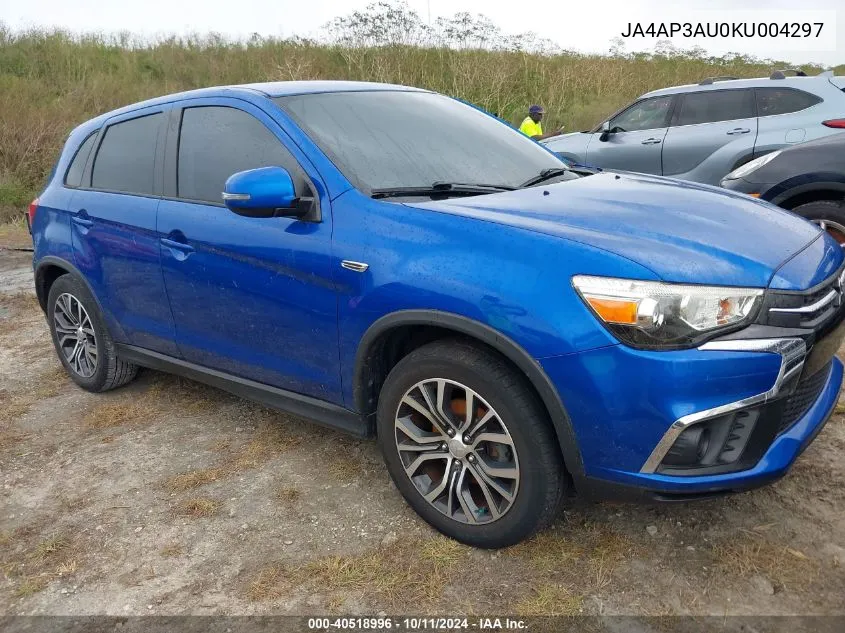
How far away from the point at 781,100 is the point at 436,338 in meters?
6.50

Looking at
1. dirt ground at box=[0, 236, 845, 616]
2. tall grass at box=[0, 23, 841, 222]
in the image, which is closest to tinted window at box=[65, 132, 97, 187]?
dirt ground at box=[0, 236, 845, 616]

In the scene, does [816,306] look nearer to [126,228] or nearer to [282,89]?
[282,89]

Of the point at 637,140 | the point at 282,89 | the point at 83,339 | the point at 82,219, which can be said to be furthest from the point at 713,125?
the point at 83,339

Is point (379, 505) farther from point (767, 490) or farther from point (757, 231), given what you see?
point (757, 231)

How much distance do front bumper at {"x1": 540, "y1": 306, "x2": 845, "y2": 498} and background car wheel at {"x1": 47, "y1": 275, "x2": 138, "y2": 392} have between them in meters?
3.04

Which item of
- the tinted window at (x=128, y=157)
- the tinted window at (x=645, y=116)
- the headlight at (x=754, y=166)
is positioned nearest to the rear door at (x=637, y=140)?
the tinted window at (x=645, y=116)

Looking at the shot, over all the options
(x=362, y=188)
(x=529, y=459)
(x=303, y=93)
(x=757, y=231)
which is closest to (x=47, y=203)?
(x=303, y=93)

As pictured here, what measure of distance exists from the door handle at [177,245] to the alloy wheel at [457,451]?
1357 millimetres

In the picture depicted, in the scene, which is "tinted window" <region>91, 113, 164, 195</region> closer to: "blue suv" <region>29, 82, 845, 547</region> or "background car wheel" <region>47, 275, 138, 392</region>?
"blue suv" <region>29, 82, 845, 547</region>

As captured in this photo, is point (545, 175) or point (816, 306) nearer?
point (816, 306)

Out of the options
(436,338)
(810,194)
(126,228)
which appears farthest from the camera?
(810,194)

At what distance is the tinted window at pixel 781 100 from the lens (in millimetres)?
7309

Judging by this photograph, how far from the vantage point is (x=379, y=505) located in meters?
3.06

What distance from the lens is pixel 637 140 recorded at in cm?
857
